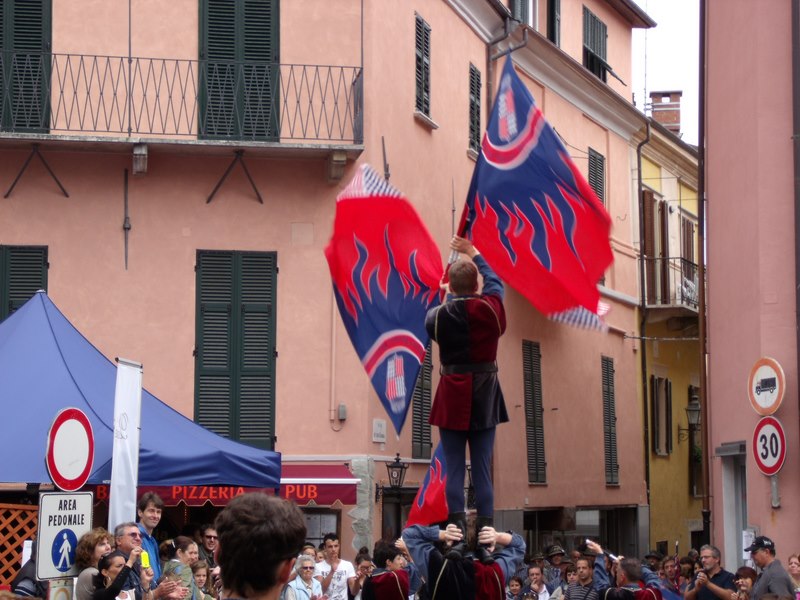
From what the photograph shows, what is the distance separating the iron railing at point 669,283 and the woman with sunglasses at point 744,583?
727 inches

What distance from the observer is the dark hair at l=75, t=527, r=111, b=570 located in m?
10.1

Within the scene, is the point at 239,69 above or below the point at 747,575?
above

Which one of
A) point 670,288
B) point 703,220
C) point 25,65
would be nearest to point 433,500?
point 25,65

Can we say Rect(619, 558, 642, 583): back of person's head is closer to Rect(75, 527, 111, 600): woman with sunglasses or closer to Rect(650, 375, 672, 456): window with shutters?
Rect(75, 527, 111, 600): woman with sunglasses

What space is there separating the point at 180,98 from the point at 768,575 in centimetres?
1054

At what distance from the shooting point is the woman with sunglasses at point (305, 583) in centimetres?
1495

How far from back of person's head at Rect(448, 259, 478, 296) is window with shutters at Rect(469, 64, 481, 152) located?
651 inches

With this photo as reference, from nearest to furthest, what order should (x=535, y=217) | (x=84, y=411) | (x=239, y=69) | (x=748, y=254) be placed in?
(x=535, y=217) < (x=84, y=411) < (x=748, y=254) < (x=239, y=69)

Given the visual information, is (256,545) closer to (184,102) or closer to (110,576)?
(110,576)

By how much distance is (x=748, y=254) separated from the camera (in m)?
19.8

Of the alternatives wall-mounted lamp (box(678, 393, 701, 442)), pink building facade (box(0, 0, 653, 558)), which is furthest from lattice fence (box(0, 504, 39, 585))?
wall-mounted lamp (box(678, 393, 701, 442))

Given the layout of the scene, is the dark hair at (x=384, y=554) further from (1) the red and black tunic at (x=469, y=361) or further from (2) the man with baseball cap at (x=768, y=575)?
(2) the man with baseball cap at (x=768, y=575)

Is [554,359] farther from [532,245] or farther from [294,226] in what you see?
[532,245]

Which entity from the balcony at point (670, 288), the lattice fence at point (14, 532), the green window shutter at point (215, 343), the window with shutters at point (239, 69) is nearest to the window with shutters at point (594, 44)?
the balcony at point (670, 288)
